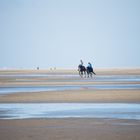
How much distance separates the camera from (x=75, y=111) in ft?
56.6

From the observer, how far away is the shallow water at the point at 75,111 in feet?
51.9

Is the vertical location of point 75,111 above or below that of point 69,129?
above

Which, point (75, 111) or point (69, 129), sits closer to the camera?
point (69, 129)

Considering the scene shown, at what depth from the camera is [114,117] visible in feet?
50.0

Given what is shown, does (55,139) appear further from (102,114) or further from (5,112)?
(5,112)

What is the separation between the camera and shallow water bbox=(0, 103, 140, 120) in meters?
15.8

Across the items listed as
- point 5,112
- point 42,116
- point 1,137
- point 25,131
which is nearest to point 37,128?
point 25,131

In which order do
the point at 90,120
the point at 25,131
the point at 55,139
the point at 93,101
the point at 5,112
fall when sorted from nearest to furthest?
the point at 55,139 → the point at 25,131 → the point at 90,120 → the point at 5,112 → the point at 93,101

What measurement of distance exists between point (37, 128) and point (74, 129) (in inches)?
39.2

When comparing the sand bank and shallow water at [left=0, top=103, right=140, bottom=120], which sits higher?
shallow water at [left=0, top=103, right=140, bottom=120]

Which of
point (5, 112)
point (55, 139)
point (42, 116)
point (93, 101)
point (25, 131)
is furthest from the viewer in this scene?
point (93, 101)

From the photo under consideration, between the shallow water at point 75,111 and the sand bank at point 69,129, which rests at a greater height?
the shallow water at point 75,111

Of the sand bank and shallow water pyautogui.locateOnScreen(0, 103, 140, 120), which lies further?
shallow water pyautogui.locateOnScreen(0, 103, 140, 120)

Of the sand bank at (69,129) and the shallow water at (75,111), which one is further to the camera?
the shallow water at (75,111)
